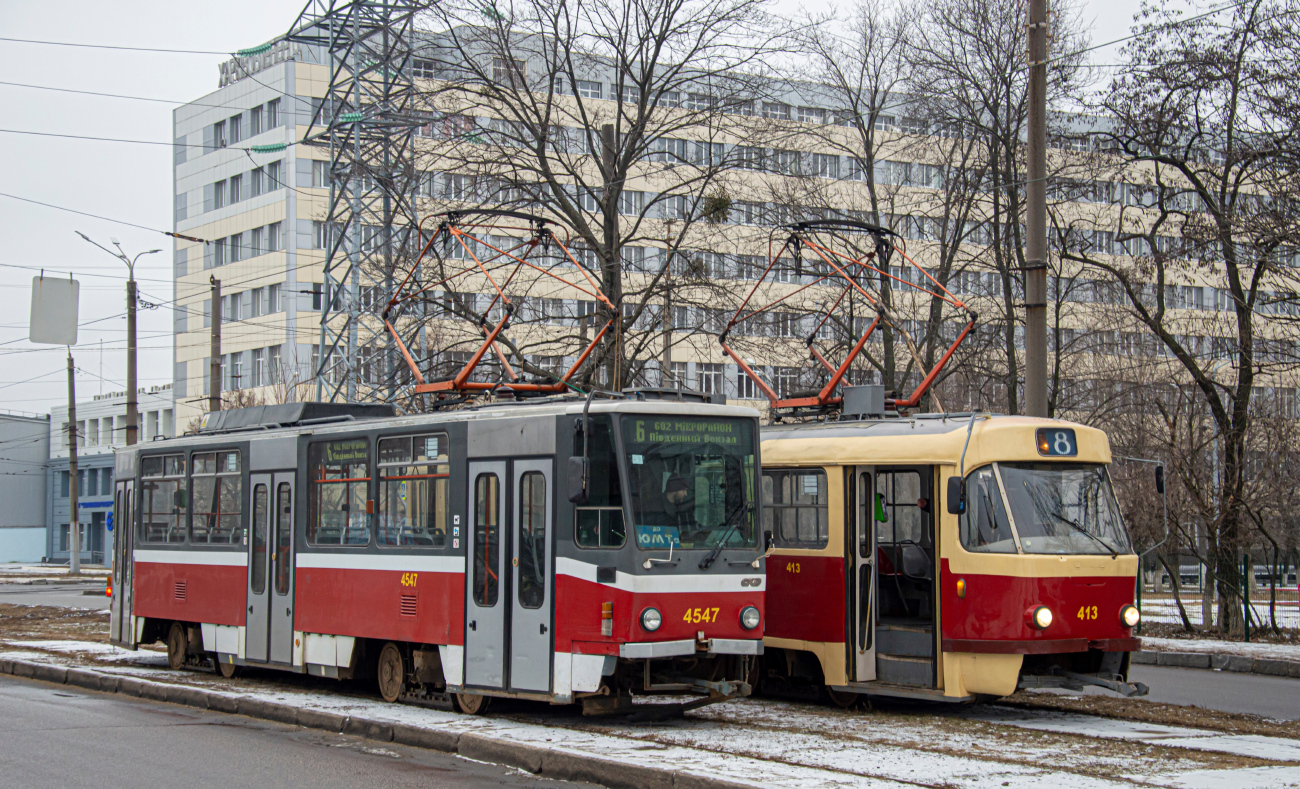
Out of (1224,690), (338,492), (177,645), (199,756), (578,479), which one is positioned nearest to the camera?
(199,756)

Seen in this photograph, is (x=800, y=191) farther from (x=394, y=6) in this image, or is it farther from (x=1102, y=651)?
(x=1102, y=651)

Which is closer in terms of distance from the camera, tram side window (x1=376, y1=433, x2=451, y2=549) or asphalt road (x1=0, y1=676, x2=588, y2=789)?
asphalt road (x1=0, y1=676, x2=588, y2=789)

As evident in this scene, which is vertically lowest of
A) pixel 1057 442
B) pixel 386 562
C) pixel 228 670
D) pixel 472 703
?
pixel 228 670

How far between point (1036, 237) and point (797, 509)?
445cm

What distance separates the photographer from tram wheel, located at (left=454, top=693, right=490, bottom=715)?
1307cm

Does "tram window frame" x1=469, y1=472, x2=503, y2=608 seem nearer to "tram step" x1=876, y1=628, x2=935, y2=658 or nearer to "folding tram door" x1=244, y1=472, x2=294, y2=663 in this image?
"folding tram door" x1=244, y1=472, x2=294, y2=663

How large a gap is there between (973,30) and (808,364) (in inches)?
325

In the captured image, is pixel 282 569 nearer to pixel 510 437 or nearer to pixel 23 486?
pixel 510 437

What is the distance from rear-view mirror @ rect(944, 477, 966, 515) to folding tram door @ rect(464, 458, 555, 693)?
12.2 ft

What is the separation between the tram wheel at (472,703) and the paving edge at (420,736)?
1.36m

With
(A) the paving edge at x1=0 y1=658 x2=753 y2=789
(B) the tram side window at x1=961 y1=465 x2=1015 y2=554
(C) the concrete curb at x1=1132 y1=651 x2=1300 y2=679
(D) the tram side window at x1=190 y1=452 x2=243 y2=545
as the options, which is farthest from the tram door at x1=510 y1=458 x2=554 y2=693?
(C) the concrete curb at x1=1132 y1=651 x2=1300 y2=679

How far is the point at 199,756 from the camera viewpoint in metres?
10.5

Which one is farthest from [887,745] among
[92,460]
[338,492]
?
[92,460]

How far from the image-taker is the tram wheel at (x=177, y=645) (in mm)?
17828
